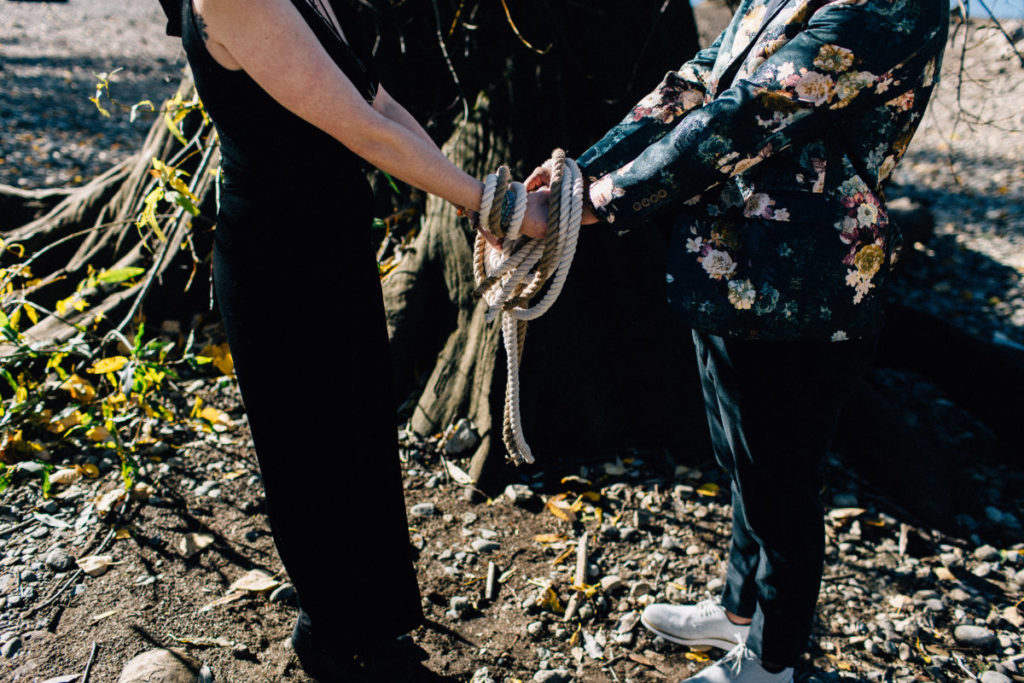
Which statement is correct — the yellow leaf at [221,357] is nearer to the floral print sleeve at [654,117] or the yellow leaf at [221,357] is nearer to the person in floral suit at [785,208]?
the person in floral suit at [785,208]

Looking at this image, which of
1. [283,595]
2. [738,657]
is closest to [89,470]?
[283,595]

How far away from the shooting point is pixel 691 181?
156cm

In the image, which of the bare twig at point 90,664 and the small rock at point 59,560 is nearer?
the bare twig at point 90,664

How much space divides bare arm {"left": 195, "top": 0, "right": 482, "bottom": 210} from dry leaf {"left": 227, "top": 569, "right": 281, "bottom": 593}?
163 centimetres

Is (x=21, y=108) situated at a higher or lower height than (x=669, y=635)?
higher

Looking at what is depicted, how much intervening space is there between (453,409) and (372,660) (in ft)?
4.30

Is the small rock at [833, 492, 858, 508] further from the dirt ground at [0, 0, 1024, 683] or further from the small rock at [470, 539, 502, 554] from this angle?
the small rock at [470, 539, 502, 554]

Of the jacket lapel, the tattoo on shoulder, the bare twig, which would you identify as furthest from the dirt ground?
the jacket lapel

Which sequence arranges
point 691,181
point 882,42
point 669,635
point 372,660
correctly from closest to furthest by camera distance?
point 882,42 → point 691,181 → point 372,660 → point 669,635

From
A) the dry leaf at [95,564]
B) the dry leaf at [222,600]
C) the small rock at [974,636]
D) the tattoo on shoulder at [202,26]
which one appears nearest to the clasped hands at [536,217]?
the tattoo on shoulder at [202,26]

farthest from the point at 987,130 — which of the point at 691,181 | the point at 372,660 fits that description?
the point at 372,660

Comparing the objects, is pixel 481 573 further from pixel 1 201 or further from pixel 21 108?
pixel 21 108

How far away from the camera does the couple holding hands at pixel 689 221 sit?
1.45 m

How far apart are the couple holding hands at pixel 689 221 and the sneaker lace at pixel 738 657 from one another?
0.04 metres
